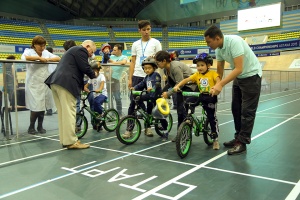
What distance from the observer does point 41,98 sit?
5055mm

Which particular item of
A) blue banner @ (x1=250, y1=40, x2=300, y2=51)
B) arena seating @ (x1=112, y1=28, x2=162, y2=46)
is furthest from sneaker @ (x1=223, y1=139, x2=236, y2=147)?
arena seating @ (x1=112, y1=28, x2=162, y2=46)

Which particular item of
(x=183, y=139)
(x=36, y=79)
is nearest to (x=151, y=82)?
(x=183, y=139)

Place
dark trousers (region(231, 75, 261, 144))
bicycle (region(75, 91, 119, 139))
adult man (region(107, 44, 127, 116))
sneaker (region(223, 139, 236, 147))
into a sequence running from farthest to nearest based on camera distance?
1. adult man (region(107, 44, 127, 116))
2. bicycle (region(75, 91, 119, 139))
3. sneaker (region(223, 139, 236, 147))
4. dark trousers (region(231, 75, 261, 144))

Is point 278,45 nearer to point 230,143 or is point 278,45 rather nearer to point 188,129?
point 230,143

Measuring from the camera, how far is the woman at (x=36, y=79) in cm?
486

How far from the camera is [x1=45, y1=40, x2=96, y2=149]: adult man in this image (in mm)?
3682

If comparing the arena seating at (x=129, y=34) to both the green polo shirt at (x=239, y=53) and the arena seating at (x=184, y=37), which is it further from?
the green polo shirt at (x=239, y=53)

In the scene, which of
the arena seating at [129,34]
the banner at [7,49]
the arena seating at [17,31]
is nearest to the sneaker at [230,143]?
the banner at [7,49]

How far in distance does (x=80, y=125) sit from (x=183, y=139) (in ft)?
6.70

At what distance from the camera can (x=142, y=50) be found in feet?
15.1

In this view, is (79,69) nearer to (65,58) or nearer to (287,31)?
(65,58)

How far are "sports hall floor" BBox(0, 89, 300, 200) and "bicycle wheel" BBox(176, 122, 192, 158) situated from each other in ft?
0.31

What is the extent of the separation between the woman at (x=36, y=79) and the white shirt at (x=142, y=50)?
1.60 meters

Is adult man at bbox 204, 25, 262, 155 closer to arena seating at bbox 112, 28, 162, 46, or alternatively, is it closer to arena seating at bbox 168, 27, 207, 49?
arena seating at bbox 168, 27, 207, 49
